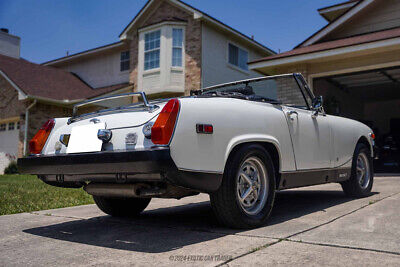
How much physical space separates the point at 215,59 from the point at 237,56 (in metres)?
1.91

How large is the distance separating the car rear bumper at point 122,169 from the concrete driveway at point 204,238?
510 mm

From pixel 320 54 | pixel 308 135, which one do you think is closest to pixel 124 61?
pixel 320 54

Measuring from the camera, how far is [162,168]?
2.88m

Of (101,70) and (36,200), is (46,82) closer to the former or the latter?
(101,70)

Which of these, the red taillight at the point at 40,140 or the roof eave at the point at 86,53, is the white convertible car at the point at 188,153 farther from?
the roof eave at the point at 86,53

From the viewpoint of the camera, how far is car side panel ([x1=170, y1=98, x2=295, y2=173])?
3029 mm

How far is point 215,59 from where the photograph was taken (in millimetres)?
16906

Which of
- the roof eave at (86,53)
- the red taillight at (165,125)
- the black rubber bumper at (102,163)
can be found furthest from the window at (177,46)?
the red taillight at (165,125)

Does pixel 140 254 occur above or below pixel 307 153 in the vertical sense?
below

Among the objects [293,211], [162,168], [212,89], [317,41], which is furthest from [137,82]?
[162,168]

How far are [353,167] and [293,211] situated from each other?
146 centimetres

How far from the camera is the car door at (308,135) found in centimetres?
421

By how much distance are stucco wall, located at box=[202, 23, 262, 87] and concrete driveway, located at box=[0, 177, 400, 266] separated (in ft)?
39.7

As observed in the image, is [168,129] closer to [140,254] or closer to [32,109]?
[140,254]
